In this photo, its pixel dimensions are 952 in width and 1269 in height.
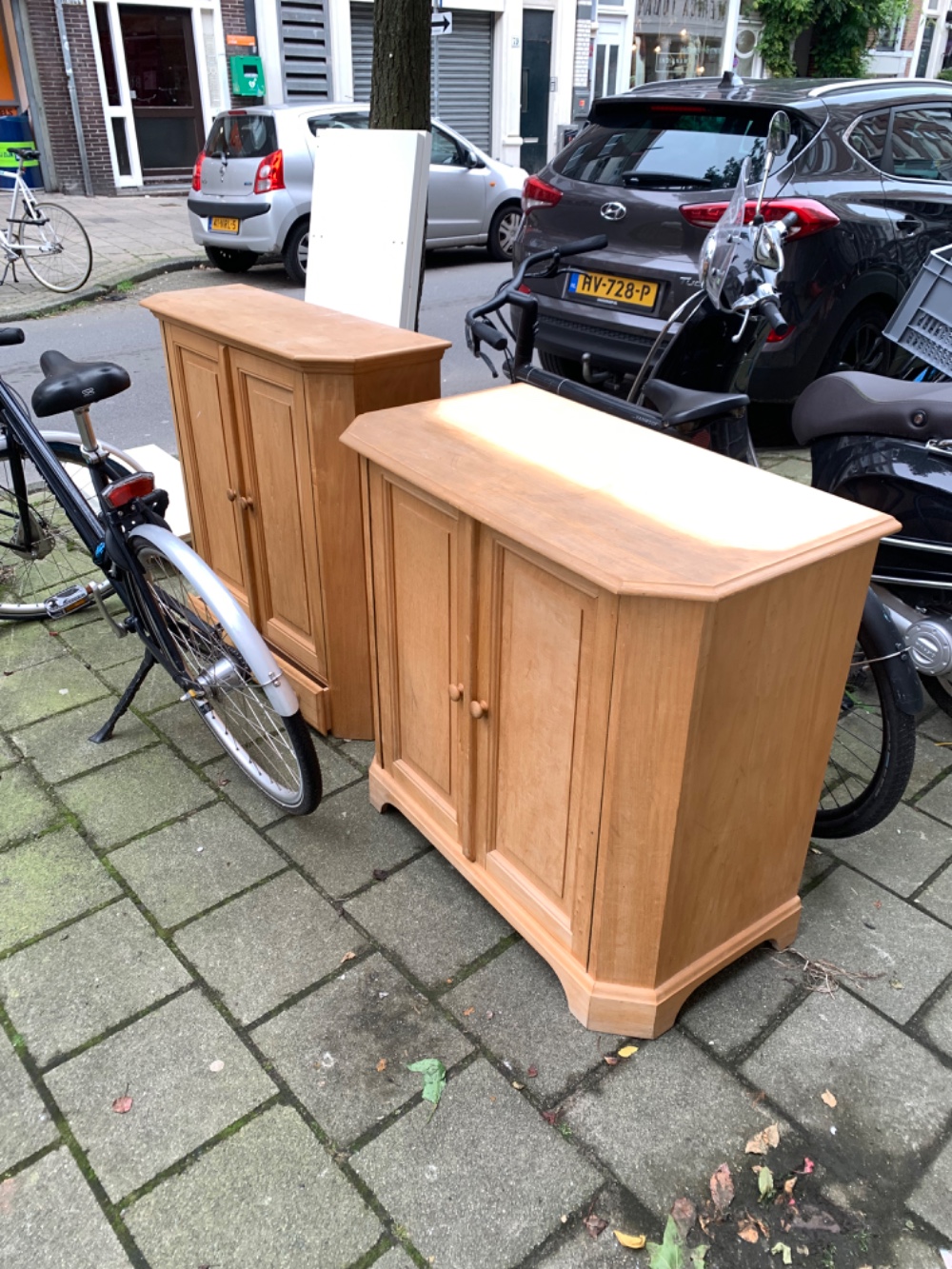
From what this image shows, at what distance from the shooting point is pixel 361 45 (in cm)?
1730

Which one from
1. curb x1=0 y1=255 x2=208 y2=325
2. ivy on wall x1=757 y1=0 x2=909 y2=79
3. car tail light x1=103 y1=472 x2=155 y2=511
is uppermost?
ivy on wall x1=757 y1=0 x2=909 y2=79

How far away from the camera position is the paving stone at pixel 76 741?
3135 mm

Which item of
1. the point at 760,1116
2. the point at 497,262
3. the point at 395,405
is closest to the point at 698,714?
the point at 760,1116

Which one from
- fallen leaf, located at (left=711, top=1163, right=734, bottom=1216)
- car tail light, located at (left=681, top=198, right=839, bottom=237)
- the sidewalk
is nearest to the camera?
fallen leaf, located at (left=711, top=1163, right=734, bottom=1216)

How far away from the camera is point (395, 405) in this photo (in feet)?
9.45

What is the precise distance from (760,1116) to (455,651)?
1199 millimetres

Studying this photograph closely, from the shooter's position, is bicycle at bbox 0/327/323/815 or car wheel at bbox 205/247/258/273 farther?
car wheel at bbox 205/247/258/273

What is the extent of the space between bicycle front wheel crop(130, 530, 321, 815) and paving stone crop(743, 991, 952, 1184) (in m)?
1.37

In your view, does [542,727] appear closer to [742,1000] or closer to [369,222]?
[742,1000]

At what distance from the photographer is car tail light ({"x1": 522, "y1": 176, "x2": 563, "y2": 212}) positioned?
18.8 feet

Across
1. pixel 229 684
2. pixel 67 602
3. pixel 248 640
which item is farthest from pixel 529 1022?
pixel 67 602

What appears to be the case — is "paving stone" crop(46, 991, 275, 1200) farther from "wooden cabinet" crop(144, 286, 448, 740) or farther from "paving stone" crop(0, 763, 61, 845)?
"wooden cabinet" crop(144, 286, 448, 740)

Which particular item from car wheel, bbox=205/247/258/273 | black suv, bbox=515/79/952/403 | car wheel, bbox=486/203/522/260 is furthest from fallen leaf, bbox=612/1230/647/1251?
car wheel, bbox=486/203/522/260

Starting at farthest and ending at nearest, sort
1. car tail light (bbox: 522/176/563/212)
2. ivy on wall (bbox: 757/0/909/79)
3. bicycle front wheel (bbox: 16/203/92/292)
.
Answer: ivy on wall (bbox: 757/0/909/79) → bicycle front wheel (bbox: 16/203/92/292) → car tail light (bbox: 522/176/563/212)
